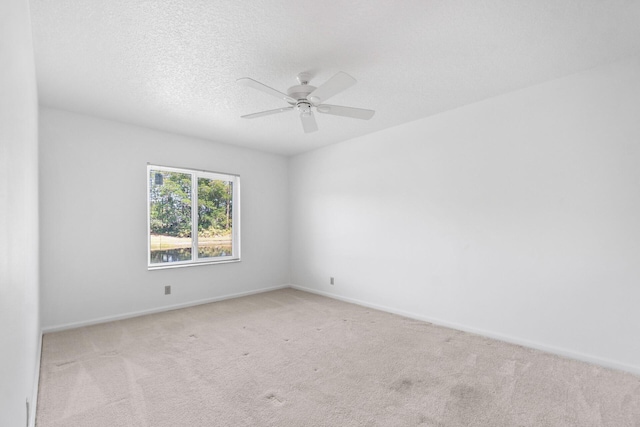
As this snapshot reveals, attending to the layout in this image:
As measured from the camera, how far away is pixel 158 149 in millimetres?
4238

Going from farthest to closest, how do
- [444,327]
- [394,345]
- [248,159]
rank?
[248,159], [444,327], [394,345]

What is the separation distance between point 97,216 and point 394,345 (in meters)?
3.73

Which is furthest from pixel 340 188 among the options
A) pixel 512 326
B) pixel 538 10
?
pixel 538 10

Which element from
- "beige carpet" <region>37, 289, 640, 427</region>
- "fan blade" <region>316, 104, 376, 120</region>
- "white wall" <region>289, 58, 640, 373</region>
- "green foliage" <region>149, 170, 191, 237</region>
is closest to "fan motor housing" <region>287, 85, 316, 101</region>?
"fan blade" <region>316, 104, 376, 120</region>

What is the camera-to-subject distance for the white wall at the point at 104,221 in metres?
3.45

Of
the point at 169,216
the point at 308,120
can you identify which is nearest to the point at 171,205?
the point at 169,216

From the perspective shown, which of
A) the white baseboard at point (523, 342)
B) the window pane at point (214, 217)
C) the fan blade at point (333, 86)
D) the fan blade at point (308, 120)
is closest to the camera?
the fan blade at point (333, 86)

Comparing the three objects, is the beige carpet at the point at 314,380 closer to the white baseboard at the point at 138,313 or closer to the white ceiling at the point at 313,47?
the white baseboard at the point at 138,313

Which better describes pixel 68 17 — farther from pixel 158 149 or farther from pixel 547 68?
pixel 547 68

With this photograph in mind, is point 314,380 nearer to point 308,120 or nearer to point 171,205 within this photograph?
point 308,120

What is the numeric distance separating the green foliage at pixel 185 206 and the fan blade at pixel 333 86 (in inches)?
110

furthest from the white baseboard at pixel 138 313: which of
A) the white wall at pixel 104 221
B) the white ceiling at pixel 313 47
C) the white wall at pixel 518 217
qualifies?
the white ceiling at pixel 313 47

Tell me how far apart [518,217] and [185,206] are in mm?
4246

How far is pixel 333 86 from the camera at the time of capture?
2.28 meters
